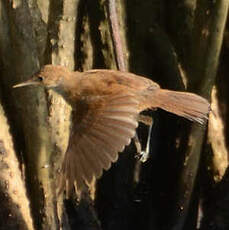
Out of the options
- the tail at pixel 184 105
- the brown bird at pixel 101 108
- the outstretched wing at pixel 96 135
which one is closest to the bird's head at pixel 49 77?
the brown bird at pixel 101 108

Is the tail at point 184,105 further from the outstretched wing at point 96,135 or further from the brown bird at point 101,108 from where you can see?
the outstretched wing at point 96,135

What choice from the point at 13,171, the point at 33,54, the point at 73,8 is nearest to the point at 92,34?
the point at 73,8

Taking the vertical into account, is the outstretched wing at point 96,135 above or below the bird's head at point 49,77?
below

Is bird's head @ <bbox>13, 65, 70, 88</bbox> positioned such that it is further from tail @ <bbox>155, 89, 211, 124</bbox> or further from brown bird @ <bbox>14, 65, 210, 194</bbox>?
tail @ <bbox>155, 89, 211, 124</bbox>

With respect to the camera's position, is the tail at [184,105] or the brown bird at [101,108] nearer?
the brown bird at [101,108]

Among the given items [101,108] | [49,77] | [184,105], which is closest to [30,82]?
[49,77]

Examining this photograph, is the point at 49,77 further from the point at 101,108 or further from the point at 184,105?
the point at 184,105
